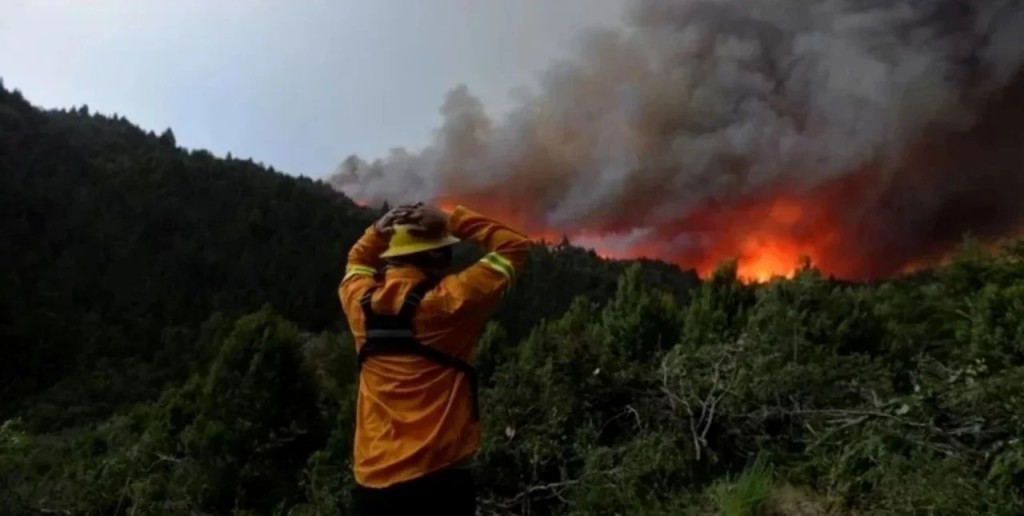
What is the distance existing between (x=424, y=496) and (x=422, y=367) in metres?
0.44

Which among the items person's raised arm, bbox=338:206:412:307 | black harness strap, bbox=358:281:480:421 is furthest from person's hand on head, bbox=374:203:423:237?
black harness strap, bbox=358:281:480:421

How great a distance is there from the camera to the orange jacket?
3.21 m

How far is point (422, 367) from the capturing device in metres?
3.25

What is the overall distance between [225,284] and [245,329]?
57.9 meters

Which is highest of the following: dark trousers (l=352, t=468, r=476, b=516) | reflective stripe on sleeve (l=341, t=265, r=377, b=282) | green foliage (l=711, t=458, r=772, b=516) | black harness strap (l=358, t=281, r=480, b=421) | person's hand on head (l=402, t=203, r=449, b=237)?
person's hand on head (l=402, t=203, r=449, b=237)

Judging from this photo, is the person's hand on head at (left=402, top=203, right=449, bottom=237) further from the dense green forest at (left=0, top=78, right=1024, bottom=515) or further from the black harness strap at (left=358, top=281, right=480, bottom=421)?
the dense green forest at (left=0, top=78, right=1024, bottom=515)

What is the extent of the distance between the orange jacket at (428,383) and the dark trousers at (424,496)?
0.03 metres

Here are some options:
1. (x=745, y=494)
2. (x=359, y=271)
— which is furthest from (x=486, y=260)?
(x=745, y=494)

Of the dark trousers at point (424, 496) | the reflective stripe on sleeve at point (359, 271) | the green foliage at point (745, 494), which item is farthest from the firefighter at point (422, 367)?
the green foliage at point (745, 494)

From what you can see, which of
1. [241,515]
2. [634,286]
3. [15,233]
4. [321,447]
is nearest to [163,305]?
[15,233]

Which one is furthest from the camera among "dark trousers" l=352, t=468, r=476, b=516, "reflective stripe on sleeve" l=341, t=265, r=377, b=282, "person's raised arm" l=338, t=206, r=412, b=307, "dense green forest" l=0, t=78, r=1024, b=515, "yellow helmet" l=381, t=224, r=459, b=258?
"dense green forest" l=0, t=78, r=1024, b=515

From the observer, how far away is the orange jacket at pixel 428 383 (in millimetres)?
3213

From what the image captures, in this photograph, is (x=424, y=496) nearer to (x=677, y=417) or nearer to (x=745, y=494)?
(x=745, y=494)

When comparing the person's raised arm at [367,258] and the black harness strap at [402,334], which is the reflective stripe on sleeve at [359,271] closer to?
the person's raised arm at [367,258]
